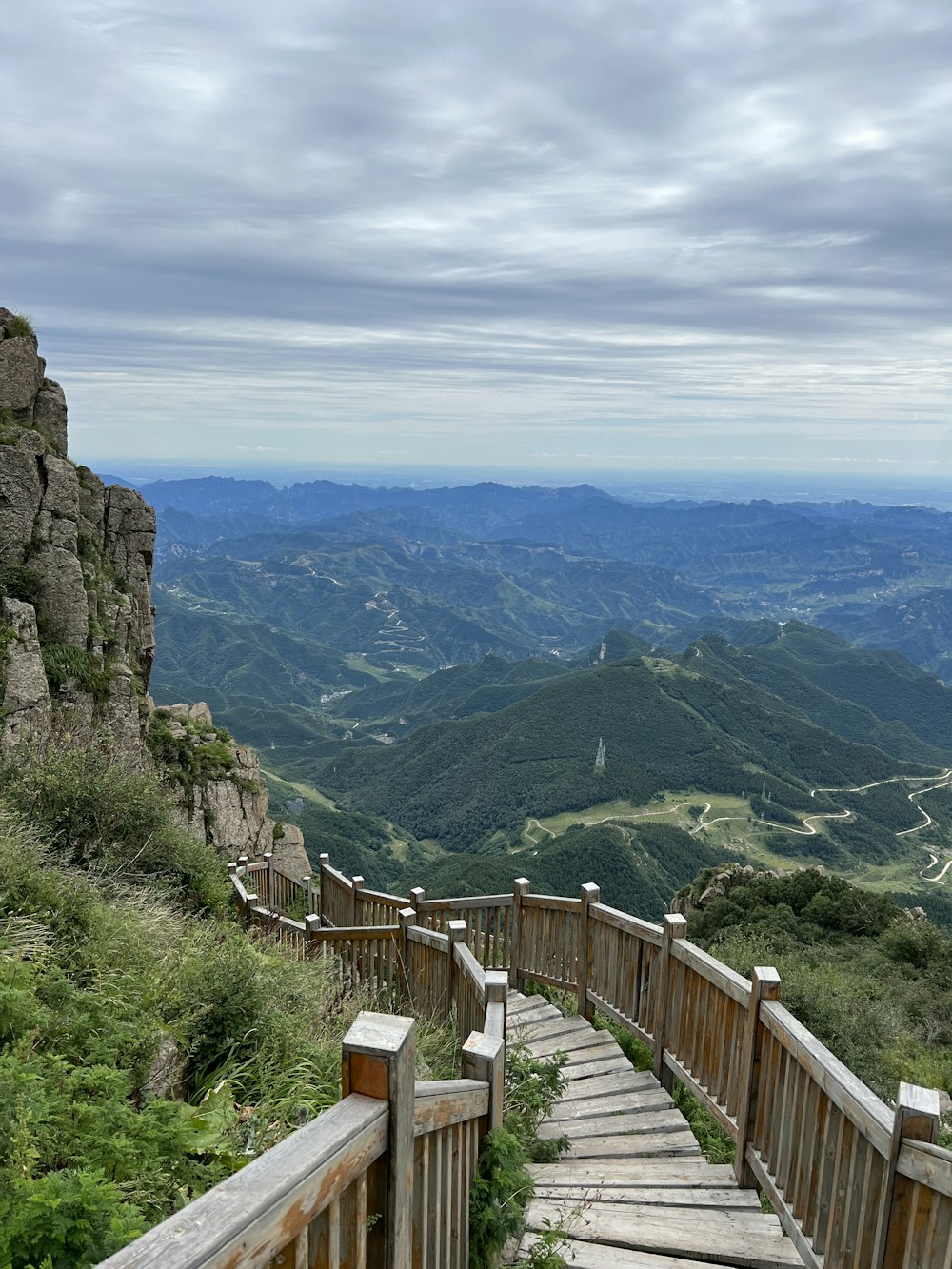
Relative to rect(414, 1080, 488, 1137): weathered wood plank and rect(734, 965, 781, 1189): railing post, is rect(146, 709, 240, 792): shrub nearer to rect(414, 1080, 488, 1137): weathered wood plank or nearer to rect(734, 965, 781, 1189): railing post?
rect(734, 965, 781, 1189): railing post

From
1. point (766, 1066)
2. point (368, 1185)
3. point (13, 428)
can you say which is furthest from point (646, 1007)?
point (13, 428)

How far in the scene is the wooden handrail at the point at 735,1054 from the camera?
3.35m

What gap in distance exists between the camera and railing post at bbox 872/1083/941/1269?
327cm

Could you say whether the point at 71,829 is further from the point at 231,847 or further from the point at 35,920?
the point at 231,847

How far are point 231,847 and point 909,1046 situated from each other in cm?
1624

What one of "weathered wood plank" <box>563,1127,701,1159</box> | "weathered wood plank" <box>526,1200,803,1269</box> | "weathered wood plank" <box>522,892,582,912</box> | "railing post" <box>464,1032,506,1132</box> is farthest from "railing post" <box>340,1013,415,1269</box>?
"weathered wood plank" <box>522,892,582,912</box>

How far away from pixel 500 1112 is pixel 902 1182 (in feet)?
5.32

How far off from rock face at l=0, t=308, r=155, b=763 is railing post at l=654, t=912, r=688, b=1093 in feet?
37.2

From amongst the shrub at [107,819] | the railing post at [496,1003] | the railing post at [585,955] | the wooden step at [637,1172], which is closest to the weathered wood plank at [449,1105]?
the railing post at [496,1003]

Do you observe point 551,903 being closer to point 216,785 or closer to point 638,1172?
point 638,1172

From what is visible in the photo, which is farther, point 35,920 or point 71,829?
point 71,829

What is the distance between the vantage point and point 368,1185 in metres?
2.36

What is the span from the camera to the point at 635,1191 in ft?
16.8

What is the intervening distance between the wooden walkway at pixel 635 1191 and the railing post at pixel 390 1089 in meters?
2.34
